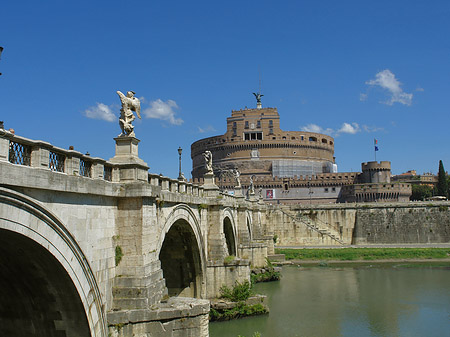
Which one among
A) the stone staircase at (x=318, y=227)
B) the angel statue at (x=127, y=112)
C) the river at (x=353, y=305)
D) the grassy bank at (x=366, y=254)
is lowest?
the river at (x=353, y=305)

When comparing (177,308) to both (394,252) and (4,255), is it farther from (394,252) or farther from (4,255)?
(394,252)

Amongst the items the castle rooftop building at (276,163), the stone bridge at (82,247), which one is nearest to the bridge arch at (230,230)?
the stone bridge at (82,247)

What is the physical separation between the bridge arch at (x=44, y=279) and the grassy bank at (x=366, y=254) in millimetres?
38313

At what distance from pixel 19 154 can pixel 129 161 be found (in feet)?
13.7

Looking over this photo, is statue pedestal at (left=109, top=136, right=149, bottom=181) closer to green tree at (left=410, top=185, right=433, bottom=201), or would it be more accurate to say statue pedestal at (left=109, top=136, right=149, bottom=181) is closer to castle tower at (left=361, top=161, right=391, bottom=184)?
castle tower at (left=361, top=161, right=391, bottom=184)

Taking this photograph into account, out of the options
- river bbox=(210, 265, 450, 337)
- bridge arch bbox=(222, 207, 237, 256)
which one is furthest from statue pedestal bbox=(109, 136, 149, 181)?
bridge arch bbox=(222, 207, 237, 256)

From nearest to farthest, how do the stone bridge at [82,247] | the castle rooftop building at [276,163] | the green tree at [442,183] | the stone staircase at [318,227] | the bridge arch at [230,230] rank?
the stone bridge at [82,247] < the bridge arch at [230,230] < the stone staircase at [318,227] < the green tree at [442,183] < the castle rooftop building at [276,163]

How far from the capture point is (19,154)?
8227 mm

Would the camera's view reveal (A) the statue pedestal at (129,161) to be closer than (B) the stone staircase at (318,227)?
Yes

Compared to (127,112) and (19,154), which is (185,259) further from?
(19,154)

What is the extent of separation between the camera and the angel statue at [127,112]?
12602 mm

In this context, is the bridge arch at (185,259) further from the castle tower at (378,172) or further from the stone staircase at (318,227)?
the castle tower at (378,172)

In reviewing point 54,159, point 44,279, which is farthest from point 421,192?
point 54,159

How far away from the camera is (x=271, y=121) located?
90.6 metres
